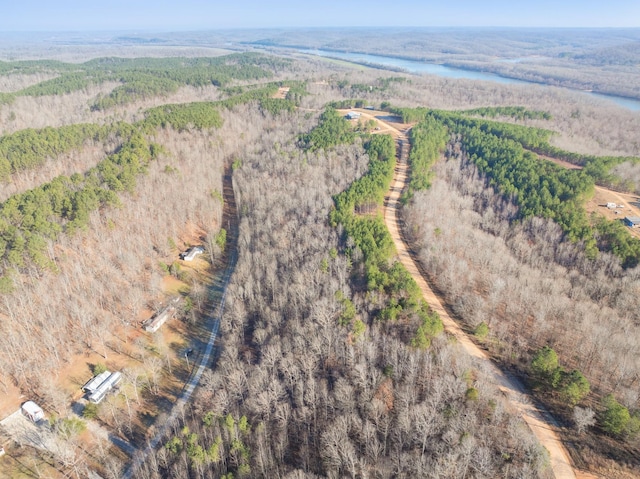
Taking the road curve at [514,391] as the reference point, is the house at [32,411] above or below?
below

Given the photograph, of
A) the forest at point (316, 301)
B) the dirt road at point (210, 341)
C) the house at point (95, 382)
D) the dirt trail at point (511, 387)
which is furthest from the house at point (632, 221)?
the house at point (95, 382)

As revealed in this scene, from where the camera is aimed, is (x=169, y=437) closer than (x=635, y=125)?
Yes

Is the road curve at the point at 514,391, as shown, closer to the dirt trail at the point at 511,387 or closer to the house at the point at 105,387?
the dirt trail at the point at 511,387

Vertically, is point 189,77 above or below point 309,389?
above

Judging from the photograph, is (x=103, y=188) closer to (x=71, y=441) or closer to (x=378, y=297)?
(x=71, y=441)

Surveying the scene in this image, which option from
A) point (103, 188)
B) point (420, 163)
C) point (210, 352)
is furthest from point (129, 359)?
point (420, 163)

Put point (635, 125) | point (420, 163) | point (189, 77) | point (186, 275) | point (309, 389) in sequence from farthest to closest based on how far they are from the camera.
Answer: point (189, 77) < point (635, 125) < point (420, 163) < point (186, 275) < point (309, 389)

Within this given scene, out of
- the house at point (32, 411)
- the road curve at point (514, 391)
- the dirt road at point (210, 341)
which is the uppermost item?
the road curve at point (514, 391)

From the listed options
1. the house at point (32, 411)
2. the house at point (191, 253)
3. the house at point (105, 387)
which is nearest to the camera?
the house at point (32, 411)
